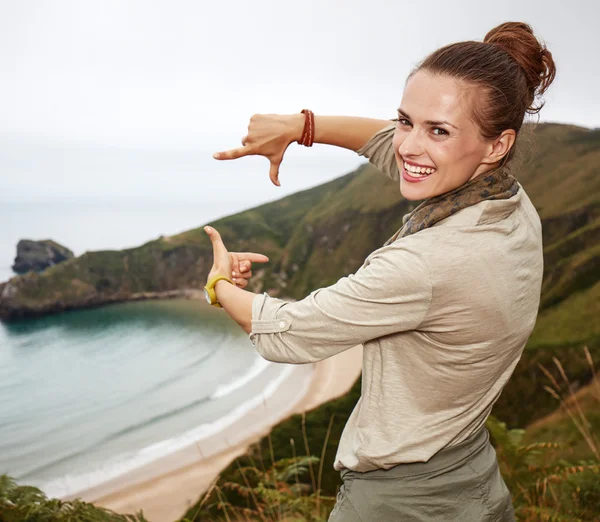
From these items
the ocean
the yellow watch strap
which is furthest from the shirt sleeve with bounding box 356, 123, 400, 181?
the ocean

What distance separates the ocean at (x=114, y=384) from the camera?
35.0 metres

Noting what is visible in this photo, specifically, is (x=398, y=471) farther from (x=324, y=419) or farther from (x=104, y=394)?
(x=104, y=394)

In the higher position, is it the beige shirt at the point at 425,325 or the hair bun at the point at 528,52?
the hair bun at the point at 528,52

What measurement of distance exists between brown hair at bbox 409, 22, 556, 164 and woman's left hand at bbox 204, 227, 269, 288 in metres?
0.93

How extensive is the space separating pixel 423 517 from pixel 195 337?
218ft

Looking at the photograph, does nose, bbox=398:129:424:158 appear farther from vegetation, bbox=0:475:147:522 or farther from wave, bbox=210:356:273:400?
wave, bbox=210:356:273:400

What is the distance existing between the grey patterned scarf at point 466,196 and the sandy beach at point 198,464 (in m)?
17.0

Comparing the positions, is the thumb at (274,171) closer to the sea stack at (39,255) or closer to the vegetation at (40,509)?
the vegetation at (40,509)

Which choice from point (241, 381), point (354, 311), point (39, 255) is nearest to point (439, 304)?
point (354, 311)

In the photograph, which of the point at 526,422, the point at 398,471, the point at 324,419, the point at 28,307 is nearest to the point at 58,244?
the point at 28,307

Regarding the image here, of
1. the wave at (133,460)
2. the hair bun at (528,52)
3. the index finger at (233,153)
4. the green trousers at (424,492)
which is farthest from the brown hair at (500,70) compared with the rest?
the wave at (133,460)

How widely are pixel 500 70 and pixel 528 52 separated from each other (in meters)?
0.21

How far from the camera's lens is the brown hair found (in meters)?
1.70

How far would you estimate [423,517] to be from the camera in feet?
6.10
